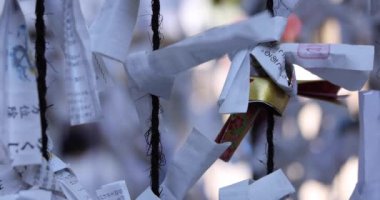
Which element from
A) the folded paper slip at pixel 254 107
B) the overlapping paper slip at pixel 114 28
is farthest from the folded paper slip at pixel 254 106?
the overlapping paper slip at pixel 114 28

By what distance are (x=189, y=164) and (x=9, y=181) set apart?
167mm

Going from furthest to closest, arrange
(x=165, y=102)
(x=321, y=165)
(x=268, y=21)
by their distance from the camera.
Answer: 1. (x=321, y=165)
2. (x=165, y=102)
3. (x=268, y=21)

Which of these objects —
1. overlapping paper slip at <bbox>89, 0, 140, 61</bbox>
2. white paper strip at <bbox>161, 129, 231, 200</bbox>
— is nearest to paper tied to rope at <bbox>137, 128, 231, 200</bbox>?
white paper strip at <bbox>161, 129, 231, 200</bbox>

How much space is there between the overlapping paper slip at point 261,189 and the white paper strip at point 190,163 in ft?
0.11

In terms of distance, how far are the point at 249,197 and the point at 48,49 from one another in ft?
0.82

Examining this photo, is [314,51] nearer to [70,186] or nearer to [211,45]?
[211,45]

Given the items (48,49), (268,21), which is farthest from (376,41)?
(48,49)

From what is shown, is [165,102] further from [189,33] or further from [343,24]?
[343,24]

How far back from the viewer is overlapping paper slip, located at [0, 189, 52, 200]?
1.80ft

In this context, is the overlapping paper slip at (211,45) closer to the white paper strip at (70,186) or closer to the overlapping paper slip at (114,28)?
the overlapping paper slip at (114,28)

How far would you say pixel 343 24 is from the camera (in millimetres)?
759

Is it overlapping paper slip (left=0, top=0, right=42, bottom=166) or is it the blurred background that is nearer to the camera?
overlapping paper slip (left=0, top=0, right=42, bottom=166)

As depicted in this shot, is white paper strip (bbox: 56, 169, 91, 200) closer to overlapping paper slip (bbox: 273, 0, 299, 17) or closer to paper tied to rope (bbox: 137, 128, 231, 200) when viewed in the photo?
paper tied to rope (bbox: 137, 128, 231, 200)

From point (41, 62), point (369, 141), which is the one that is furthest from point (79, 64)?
point (369, 141)
